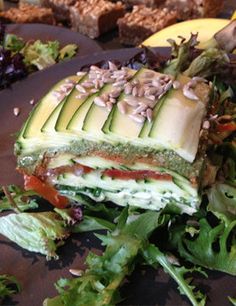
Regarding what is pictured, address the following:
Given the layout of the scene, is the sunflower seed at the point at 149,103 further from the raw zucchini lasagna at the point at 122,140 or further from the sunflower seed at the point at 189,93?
the sunflower seed at the point at 189,93

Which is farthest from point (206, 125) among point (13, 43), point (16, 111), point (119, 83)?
point (13, 43)

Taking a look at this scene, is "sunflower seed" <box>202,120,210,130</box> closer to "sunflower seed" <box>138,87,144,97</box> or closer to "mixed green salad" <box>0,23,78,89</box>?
"sunflower seed" <box>138,87,144,97</box>

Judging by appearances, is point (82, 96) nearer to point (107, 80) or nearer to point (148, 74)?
point (107, 80)

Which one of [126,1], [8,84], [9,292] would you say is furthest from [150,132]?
[126,1]

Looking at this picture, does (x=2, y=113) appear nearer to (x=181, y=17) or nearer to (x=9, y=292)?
(x=9, y=292)

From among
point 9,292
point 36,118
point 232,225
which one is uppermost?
point 36,118
